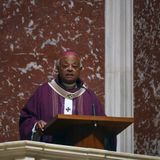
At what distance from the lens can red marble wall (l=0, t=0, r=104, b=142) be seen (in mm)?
9141

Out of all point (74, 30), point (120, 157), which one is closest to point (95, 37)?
point (74, 30)

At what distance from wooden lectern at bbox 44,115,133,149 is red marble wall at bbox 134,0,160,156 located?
65.1 inches

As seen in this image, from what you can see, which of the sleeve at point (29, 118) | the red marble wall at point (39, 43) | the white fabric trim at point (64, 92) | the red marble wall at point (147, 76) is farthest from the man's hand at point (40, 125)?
the red marble wall at point (147, 76)

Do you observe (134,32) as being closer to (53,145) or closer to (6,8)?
(6,8)

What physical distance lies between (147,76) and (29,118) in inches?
65.0

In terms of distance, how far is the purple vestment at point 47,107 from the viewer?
7.98 m

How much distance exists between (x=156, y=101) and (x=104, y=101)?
1.49ft

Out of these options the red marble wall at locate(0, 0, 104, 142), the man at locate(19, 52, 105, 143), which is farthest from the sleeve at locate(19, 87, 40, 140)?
the red marble wall at locate(0, 0, 104, 142)

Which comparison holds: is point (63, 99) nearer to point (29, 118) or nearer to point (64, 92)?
point (64, 92)

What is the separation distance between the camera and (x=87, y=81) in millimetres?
9172

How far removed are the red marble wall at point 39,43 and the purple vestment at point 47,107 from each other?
95 centimetres

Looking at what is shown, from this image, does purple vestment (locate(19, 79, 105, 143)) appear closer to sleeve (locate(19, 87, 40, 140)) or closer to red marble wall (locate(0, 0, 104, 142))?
sleeve (locate(19, 87, 40, 140))

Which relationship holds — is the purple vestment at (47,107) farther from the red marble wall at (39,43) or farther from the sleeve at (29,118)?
the red marble wall at (39,43)

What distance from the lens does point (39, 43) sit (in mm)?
9297
